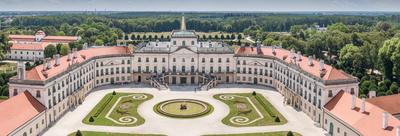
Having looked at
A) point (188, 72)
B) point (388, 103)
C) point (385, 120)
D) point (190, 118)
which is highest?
point (188, 72)

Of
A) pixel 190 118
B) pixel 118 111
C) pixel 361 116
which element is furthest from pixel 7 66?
pixel 361 116

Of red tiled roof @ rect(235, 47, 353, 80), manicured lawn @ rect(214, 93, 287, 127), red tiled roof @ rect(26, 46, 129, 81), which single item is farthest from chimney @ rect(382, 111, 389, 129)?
red tiled roof @ rect(26, 46, 129, 81)

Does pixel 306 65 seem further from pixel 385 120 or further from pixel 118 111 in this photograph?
pixel 118 111

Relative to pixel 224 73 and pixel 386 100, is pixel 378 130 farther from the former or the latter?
pixel 224 73

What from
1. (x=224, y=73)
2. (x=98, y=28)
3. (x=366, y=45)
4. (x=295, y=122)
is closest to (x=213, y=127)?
(x=295, y=122)

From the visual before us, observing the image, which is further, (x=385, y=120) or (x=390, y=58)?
Result: (x=390, y=58)

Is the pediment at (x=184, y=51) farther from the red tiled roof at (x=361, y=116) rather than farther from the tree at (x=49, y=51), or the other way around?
the tree at (x=49, y=51)

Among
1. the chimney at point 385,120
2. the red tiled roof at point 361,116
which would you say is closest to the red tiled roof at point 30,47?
the red tiled roof at point 361,116

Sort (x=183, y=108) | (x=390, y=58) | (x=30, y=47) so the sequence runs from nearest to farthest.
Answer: (x=183, y=108) < (x=390, y=58) < (x=30, y=47)
